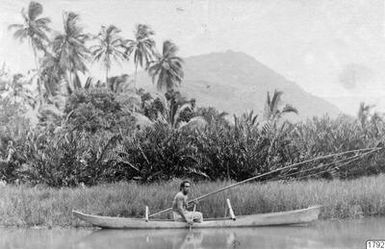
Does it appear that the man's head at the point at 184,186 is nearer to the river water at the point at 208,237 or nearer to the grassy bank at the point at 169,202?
the river water at the point at 208,237

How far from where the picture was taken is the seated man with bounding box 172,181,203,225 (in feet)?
41.9

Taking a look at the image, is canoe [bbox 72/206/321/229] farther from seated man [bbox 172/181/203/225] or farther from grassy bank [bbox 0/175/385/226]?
grassy bank [bbox 0/175/385/226]

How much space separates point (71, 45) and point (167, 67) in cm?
792

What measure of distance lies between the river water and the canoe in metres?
0.14

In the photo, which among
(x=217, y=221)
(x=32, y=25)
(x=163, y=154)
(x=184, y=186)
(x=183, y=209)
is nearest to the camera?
(x=184, y=186)

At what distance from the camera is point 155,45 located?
4838 centimetres

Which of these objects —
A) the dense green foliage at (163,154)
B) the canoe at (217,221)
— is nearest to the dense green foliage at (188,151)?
the dense green foliage at (163,154)

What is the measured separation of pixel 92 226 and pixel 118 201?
1180mm

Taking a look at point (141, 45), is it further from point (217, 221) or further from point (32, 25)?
point (217, 221)

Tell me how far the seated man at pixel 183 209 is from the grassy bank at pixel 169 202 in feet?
5.68

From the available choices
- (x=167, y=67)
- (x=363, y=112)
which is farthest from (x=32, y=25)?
(x=363, y=112)

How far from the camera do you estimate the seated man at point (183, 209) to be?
41.9 ft

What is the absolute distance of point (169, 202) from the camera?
15.1 m

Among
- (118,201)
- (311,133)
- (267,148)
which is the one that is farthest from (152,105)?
(118,201)
